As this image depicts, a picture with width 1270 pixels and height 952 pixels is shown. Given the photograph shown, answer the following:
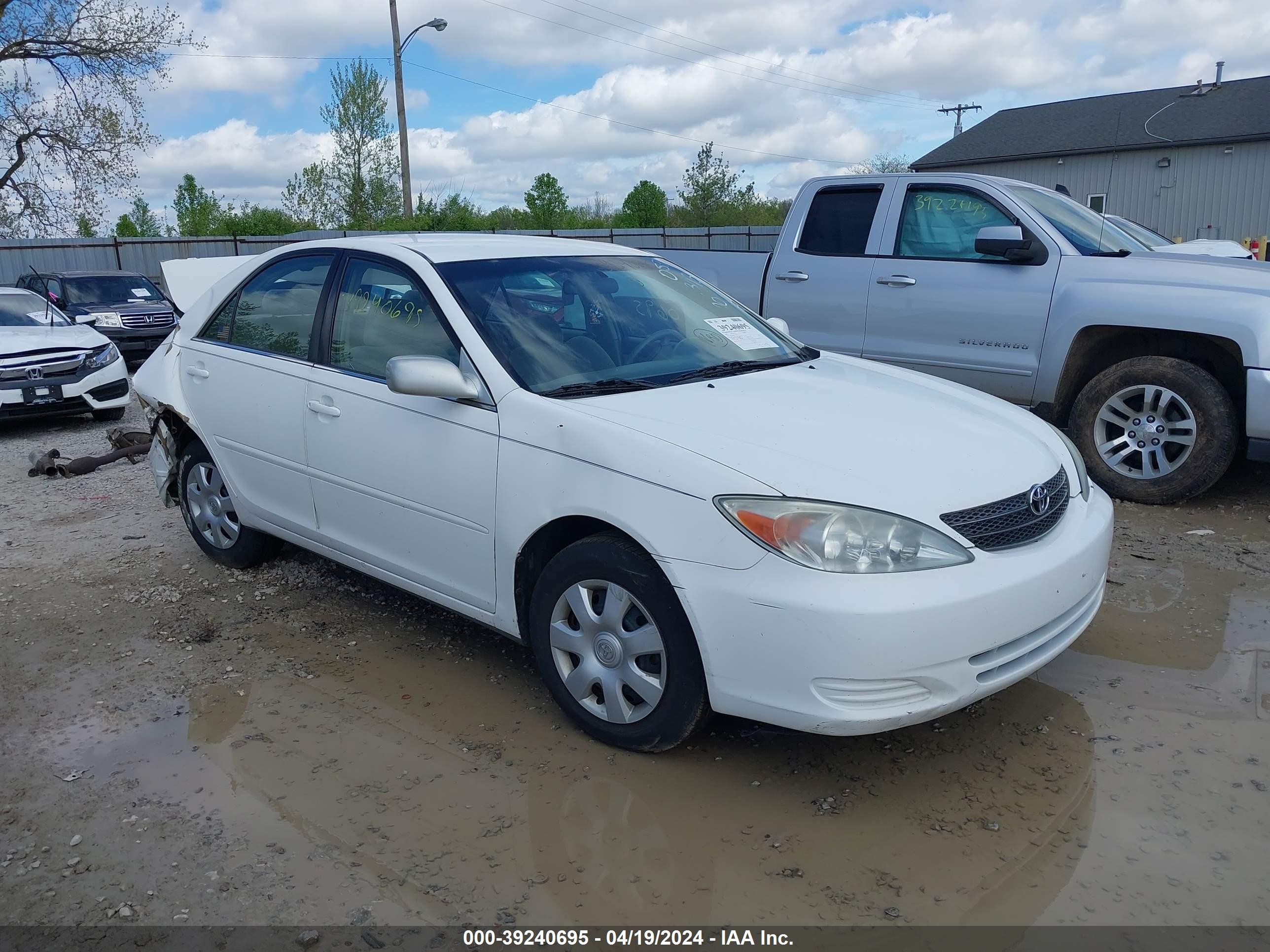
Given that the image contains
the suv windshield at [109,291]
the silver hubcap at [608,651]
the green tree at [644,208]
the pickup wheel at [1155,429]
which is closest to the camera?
the silver hubcap at [608,651]

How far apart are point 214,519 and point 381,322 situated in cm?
176

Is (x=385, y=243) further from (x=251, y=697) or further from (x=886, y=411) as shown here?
(x=886, y=411)

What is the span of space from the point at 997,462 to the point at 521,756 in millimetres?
1845

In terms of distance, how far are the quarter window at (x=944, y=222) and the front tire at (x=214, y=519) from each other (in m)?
4.61

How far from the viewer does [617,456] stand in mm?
3064

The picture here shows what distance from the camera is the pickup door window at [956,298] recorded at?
6.29m

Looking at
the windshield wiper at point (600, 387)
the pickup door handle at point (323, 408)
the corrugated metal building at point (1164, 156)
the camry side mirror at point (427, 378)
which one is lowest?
the pickup door handle at point (323, 408)

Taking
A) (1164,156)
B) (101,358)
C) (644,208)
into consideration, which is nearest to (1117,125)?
(1164,156)

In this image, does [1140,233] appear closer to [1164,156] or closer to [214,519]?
[214,519]

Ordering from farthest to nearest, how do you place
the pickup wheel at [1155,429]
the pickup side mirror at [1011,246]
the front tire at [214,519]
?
the pickup side mirror at [1011,246] < the pickup wheel at [1155,429] < the front tire at [214,519]

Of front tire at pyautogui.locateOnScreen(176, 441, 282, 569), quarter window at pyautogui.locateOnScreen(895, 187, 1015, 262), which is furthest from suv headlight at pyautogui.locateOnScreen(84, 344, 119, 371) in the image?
quarter window at pyautogui.locateOnScreen(895, 187, 1015, 262)

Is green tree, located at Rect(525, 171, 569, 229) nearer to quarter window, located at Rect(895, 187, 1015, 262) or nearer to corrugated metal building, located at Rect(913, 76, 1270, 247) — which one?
corrugated metal building, located at Rect(913, 76, 1270, 247)

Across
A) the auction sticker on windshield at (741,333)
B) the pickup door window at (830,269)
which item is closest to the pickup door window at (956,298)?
the pickup door window at (830,269)

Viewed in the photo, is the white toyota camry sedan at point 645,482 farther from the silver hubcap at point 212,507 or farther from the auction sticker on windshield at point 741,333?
the silver hubcap at point 212,507
